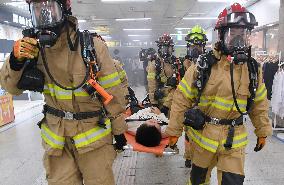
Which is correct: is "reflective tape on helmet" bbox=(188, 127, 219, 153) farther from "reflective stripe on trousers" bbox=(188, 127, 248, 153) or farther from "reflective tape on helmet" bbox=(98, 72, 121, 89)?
"reflective tape on helmet" bbox=(98, 72, 121, 89)

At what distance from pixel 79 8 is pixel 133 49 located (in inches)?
243

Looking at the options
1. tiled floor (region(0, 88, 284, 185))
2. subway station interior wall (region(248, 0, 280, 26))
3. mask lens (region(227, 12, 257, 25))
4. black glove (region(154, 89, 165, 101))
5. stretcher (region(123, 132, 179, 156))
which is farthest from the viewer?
subway station interior wall (region(248, 0, 280, 26))

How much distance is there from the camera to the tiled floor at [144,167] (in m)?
3.58

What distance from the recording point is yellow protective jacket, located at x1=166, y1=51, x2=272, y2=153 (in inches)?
91.4

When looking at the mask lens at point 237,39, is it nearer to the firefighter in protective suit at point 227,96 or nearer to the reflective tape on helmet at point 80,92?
the firefighter in protective suit at point 227,96

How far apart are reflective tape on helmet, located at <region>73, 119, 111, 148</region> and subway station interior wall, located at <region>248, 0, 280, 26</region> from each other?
274 inches

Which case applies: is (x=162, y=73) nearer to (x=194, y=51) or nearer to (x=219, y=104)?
(x=194, y=51)

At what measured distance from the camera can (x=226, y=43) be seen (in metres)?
2.31

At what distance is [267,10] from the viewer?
8383mm

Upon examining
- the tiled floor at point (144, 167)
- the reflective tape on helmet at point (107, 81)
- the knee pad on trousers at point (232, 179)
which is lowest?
the tiled floor at point (144, 167)

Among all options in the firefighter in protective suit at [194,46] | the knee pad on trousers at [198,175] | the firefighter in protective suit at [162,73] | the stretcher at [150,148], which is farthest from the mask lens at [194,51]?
the knee pad on trousers at [198,175]

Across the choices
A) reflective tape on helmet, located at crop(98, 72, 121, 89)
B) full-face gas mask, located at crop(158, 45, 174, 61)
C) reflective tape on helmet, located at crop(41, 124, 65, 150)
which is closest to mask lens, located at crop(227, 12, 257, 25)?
reflective tape on helmet, located at crop(98, 72, 121, 89)

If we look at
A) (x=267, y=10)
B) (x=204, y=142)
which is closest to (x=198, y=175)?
(x=204, y=142)

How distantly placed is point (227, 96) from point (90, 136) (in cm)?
110
